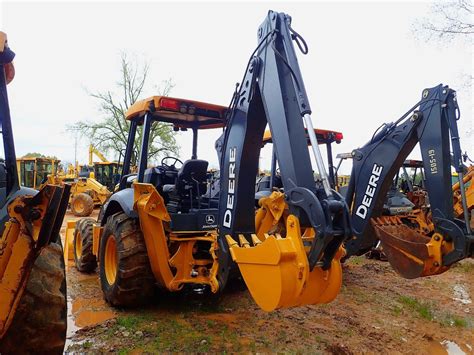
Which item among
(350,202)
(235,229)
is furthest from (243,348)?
(350,202)

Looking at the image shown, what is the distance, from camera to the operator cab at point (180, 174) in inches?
→ 173

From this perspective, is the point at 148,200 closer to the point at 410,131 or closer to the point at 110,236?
the point at 110,236

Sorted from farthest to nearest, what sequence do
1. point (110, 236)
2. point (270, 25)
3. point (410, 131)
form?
point (110, 236)
point (410, 131)
point (270, 25)

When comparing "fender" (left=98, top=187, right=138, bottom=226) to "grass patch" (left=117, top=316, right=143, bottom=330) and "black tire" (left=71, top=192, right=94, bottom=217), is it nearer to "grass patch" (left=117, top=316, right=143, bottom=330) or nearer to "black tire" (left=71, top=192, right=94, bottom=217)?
"grass patch" (left=117, top=316, right=143, bottom=330)

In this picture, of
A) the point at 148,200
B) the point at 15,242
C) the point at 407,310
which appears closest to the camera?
the point at 15,242

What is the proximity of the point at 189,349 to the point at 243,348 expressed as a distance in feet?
1.62

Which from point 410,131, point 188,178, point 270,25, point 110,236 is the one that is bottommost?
point 110,236

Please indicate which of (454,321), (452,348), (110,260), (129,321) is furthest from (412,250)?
(110,260)

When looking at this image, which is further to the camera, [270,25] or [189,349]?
[189,349]

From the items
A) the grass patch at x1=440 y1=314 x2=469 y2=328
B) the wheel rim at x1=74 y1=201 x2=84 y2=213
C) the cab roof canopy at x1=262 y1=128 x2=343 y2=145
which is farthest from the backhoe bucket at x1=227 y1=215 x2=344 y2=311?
the wheel rim at x1=74 y1=201 x2=84 y2=213

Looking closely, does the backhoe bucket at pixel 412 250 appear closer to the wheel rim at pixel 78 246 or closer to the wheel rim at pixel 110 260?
the wheel rim at pixel 110 260

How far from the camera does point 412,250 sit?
4.24m

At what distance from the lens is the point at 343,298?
536 cm

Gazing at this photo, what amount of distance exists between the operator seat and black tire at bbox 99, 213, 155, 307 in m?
0.57
